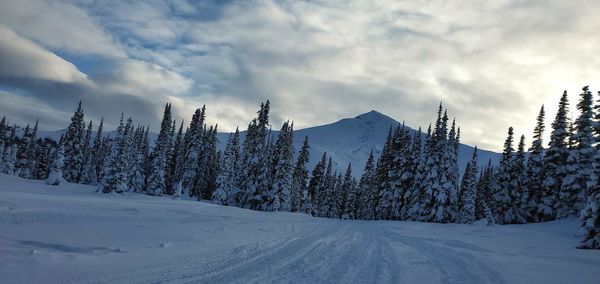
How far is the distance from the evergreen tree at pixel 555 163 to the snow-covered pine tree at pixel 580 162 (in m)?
2.31

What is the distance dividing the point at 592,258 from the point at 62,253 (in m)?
18.7

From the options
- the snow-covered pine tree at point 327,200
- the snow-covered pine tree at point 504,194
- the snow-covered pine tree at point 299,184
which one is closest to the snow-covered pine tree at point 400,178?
the snow-covered pine tree at point 504,194

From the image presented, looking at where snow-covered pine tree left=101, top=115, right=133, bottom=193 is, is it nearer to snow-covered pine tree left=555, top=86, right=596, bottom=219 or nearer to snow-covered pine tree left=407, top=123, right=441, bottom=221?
snow-covered pine tree left=407, top=123, right=441, bottom=221

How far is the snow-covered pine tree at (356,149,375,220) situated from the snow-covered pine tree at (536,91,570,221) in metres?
27.1

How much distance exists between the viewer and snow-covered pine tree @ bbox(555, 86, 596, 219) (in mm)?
40875

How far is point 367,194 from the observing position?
75.8 m

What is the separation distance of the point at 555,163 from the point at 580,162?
4.95m

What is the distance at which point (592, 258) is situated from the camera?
16.4m

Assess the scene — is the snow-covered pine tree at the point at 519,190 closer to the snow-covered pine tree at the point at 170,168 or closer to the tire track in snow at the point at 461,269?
the tire track in snow at the point at 461,269

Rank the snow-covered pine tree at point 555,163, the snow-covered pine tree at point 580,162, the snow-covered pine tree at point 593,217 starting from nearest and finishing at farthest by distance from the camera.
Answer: the snow-covered pine tree at point 593,217, the snow-covered pine tree at point 580,162, the snow-covered pine tree at point 555,163

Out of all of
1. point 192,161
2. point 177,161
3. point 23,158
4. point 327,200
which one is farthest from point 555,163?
point 23,158

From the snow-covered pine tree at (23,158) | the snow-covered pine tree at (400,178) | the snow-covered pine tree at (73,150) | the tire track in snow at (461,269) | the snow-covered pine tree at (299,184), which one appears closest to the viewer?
the tire track in snow at (461,269)

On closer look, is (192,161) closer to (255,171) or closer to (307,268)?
(255,171)

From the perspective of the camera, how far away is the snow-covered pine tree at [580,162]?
134 ft
